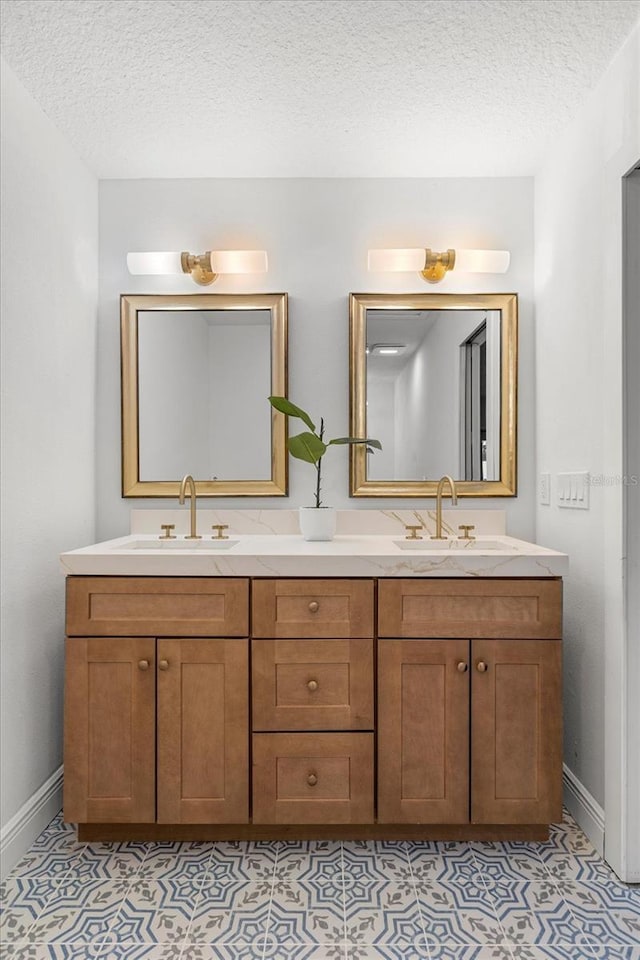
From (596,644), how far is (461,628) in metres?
0.44

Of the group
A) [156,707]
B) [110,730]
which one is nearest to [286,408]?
[156,707]

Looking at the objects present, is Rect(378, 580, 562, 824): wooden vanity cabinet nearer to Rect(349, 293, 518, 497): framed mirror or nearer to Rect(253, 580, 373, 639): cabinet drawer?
Rect(253, 580, 373, 639): cabinet drawer

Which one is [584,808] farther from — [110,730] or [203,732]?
[110,730]

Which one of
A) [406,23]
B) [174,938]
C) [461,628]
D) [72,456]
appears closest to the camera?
[174,938]

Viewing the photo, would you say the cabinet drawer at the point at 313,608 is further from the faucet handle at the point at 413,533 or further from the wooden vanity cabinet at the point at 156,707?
the faucet handle at the point at 413,533

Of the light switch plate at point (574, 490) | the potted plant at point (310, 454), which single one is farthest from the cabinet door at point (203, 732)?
the light switch plate at point (574, 490)

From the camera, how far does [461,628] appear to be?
1.95 metres

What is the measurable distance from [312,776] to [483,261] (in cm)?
193

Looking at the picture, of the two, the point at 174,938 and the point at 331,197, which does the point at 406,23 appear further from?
the point at 174,938

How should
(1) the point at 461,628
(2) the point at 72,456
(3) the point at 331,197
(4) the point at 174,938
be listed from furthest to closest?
1. (3) the point at 331,197
2. (2) the point at 72,456
3. (1) the point at 461,628
4. (4) the point at 174,938

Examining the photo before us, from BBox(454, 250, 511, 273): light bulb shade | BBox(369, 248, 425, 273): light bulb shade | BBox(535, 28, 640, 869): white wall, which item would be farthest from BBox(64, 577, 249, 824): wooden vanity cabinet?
BBox(454, 250, 511, 273): light bulb shade

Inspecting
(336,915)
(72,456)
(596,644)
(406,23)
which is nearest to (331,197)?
(406,23)

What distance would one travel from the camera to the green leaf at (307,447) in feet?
7.64

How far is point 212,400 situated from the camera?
255 cm
